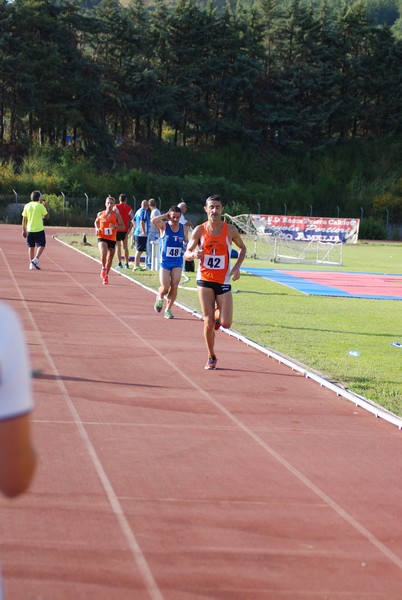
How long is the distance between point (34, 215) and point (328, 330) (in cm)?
1000

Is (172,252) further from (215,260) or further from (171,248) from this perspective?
(215,260)

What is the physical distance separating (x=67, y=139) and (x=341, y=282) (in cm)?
5587

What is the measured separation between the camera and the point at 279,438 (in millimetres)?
8391

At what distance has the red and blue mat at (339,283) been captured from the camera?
76.6ft

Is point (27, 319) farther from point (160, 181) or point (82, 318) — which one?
point (160, 181)

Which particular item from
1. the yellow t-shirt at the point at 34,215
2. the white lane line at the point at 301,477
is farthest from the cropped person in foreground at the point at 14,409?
the yellow t-shirt at the point at 34,215

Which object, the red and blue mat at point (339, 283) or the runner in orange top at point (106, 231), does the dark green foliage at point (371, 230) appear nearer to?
the red and blue mat at point (339, 283)

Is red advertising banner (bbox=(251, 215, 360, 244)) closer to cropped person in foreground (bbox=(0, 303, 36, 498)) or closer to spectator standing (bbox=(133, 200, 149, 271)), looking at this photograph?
spectator standing (bbox=(133, 200, 149, 271))

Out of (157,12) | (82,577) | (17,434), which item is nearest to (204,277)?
(82,577)

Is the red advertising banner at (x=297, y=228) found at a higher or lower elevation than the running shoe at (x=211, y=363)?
higher

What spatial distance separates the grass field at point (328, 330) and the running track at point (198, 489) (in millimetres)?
696

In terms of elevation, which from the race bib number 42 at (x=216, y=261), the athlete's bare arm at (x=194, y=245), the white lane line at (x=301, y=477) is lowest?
the white lane line at (x=301, y=477)

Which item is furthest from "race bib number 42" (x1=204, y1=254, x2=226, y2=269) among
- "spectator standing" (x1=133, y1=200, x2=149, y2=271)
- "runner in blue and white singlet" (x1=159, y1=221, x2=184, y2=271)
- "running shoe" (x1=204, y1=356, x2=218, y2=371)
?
"spectator standing" (x1=133, y1=200, x2=149, y2=271)

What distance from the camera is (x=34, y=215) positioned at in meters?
23.7
